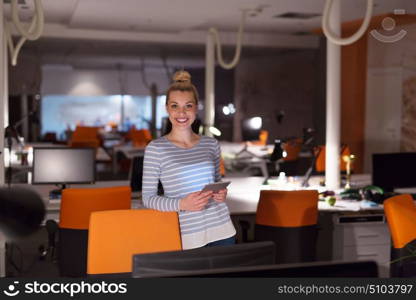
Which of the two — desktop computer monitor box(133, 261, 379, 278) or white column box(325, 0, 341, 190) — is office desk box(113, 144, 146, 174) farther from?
desktop computer monitor box(133, 261, 379, 278)

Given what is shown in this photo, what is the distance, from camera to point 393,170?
624 centimetres

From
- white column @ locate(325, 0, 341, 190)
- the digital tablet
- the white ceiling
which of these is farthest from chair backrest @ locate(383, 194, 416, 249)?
white column @ locate(325, 0, 341, 190)

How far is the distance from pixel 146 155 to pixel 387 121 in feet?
30.6

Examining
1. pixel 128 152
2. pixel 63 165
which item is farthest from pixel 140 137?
pixel 63 165

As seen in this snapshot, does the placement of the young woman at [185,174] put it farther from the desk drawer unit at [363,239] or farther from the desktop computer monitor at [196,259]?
the desk drawer unit at [363,239]

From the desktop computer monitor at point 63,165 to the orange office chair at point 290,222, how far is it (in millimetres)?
1917

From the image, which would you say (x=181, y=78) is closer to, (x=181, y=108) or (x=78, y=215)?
(x=181, y=108)

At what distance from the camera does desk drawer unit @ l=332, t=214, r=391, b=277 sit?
18.1 feet

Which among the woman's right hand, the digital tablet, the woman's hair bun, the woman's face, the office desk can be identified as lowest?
the office desk

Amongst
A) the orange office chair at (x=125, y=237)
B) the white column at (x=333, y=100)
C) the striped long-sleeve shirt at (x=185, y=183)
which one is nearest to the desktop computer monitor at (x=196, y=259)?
the orange office chair at (x=125, y=237)

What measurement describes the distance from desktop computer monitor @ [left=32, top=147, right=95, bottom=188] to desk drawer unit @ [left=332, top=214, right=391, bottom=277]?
2455mm

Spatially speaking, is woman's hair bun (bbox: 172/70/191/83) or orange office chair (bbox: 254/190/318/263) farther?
orange office chair (bbox: 254/190/318/263)

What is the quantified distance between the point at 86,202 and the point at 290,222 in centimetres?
166

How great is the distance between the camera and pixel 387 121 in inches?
465
